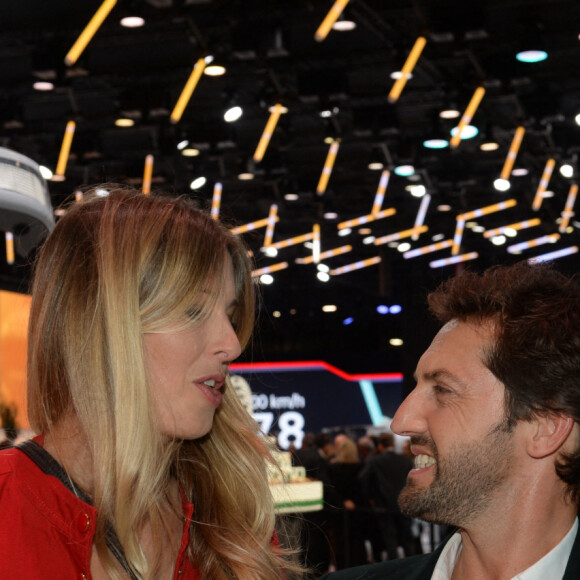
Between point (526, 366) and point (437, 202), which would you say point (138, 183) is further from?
point (526, 366)

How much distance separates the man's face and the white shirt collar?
0.35ft

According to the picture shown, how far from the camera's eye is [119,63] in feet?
28.8

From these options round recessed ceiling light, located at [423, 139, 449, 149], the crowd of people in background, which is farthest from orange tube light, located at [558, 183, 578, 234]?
the crowd of people in background

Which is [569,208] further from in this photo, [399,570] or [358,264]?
[399,570]

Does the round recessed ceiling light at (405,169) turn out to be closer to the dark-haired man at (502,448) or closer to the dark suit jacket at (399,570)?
the dark-haired man at (502,448)

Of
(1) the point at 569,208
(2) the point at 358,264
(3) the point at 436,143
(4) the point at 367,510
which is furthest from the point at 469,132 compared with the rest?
(2) the point at 358,264

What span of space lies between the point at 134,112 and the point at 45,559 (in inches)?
278

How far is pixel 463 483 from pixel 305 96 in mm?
6584

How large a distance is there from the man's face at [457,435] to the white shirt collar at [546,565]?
0.11 meters

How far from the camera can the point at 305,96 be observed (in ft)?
26.6

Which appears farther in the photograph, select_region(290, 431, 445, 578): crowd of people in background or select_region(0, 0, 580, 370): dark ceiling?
select_region(290, 431, 445, 578): crowd of people in background

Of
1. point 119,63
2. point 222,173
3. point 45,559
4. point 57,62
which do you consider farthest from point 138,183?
point 45,559

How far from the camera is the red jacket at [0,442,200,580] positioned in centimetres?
138

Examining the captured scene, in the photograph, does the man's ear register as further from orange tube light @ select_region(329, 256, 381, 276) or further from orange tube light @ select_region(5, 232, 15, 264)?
orange tube light @ select_region(329, 256, 381, 276)
